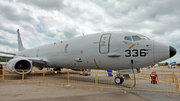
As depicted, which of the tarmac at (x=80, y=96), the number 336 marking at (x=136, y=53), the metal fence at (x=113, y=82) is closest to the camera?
the tarmac at (x=80, y=96)

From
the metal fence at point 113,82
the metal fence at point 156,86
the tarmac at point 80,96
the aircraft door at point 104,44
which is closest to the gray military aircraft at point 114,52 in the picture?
the aircraft door at point 104,44

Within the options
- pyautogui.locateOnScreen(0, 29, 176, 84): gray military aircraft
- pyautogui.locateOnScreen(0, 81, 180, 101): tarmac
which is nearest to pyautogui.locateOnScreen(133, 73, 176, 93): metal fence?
pyautogui.locateOnScreen(0, 81, 180, 101): tarmac

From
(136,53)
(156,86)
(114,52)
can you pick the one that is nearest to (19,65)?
(114,52)

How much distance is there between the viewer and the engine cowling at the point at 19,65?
31.8 feet

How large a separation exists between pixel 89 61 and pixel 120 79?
7.80 ft

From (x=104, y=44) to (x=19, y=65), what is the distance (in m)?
8.62

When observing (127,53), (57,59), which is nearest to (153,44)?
(127,53)

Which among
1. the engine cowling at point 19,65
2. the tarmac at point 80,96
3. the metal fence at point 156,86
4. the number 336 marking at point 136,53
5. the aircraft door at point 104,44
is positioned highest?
the aircraft door at point 104,44

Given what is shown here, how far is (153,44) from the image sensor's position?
620 cm

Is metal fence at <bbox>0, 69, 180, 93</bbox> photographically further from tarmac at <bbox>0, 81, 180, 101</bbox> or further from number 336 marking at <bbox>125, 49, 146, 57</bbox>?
number 336 marking at <bbox>125, 49, 146, 57</bbox>

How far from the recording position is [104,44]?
7539 mm

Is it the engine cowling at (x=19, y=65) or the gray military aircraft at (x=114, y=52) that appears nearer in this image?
the gray military aircraft at (x=114, y=52)

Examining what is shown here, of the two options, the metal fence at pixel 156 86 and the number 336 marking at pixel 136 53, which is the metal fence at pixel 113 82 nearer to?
the metal fence at pixel 156 86

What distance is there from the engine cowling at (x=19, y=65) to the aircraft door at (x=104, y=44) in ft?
20.8
